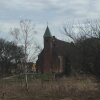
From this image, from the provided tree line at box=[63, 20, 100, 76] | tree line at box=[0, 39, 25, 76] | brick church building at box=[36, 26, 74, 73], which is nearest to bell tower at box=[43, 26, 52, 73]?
brick church building at box=[36, 26, 74, 73]

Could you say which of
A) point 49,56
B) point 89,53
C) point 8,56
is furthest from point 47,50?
point 89,53

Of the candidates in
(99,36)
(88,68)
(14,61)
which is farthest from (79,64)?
(14,61)

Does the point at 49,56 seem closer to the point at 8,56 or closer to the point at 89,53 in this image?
the point at 8,56

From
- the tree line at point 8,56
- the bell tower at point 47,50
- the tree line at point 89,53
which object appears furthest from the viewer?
the bell tower at point 47,50

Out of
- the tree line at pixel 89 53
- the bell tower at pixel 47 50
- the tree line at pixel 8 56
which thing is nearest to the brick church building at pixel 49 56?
the bell tower at pixel 47 50

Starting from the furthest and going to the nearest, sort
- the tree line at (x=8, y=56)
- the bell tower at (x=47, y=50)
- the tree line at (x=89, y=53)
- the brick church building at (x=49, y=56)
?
1. the bell tower at (x=47, y=50)
2. the brick church building at (x=49, y=56)
3. the tree line at (x=8, y=56)
4. the tree line at (x=89, y=53)

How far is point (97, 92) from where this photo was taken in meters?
28.6

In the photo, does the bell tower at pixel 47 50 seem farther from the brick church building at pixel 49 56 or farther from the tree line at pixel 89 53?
the tree line at pixel 89 53

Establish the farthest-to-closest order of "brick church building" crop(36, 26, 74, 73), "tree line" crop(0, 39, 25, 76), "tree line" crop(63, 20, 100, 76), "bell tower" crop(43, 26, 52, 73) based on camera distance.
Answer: "bell tower" crop(43, 26, 52, 73), "brick church building" crop(36, 26, 74, 73), "tree line" crop(0, 39, 25, 76), "tree line" crop(63, 20, 100, 76)

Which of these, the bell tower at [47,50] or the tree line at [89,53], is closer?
the tree line at [89,53]

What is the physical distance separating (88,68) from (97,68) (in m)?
0.81

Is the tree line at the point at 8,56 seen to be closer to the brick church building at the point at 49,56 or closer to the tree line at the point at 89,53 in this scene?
the brick church building at the point at 49,56

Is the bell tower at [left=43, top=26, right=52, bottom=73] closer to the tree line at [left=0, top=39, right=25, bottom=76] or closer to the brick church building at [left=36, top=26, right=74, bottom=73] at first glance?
the brick church building at [left=36, top=26, right=74, bottom=73]

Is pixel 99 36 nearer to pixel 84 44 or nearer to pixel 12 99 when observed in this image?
pixel 84 44
